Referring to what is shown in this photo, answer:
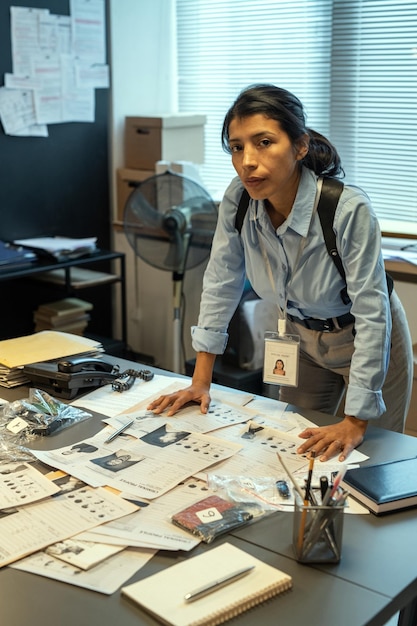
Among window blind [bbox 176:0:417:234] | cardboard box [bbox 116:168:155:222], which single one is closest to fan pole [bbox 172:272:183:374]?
cardboard box [bbox 116:168:155:222]

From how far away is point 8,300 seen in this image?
3.69 metres

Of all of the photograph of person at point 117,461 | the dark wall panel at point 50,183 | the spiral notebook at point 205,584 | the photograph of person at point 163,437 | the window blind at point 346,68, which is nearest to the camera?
the spiral notebook at point 205,584

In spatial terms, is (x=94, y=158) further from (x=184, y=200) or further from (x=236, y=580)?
(x=236, y=580)

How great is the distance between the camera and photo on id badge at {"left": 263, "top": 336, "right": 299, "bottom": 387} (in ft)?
6.24

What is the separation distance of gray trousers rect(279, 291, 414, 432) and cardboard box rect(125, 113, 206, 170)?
2.03 metres

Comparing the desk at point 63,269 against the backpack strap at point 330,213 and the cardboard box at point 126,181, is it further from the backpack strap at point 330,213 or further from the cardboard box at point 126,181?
the backpack strap at point 330,213

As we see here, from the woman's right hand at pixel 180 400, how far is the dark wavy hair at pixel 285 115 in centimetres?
61

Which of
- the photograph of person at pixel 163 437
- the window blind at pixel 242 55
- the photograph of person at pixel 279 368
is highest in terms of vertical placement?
the window blind at pixel 242 55

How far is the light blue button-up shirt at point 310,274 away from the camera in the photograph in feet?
5.70

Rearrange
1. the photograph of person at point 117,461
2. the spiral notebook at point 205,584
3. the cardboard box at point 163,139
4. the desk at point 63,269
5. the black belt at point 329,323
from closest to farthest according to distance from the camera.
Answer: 1. the spiral notebook at point 205,584
2. the photograph of person at point 117,461
3. the black belt at point 329,323
4. the desk at point 63,269
5. the cardboard box at point 163,139

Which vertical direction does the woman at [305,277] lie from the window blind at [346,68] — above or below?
below

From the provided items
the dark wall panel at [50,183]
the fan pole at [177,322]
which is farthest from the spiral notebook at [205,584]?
the dark wall panel at [50,183]

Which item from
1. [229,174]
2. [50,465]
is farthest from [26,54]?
[50,465]

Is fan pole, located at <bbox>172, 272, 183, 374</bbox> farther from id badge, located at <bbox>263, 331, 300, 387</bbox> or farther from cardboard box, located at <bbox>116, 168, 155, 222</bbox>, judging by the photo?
id badge, located at <bbox>263, 331, 300, 387</bbox>
